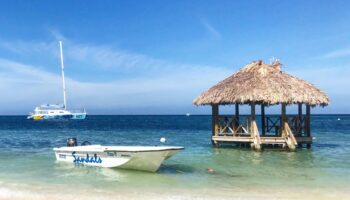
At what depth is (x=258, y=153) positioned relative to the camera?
2139 centimetres

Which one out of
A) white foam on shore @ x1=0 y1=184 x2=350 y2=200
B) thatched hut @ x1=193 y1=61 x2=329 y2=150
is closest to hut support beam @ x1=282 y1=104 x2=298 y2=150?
thatched hut @ x1=193 y1=61 x2=329 y2=150

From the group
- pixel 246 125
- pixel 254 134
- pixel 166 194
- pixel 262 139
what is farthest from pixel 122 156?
pixel 246 125

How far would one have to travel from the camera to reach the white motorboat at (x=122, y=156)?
48.6 ft

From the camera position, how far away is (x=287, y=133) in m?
22.1

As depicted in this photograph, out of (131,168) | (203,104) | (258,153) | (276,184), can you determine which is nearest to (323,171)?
(276,184)

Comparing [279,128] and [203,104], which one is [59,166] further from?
[279,128]

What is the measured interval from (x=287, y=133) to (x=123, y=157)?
9684 millimetres

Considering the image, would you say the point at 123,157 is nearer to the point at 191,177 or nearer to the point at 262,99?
the point at 191,177

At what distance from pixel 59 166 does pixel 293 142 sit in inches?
438

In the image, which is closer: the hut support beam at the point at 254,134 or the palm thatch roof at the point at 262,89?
the palm thatch roof at the point at 262,89

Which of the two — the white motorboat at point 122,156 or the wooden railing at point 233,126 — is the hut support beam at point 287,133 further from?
the white motorboat at point 122,156

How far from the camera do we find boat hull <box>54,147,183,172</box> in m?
14.8

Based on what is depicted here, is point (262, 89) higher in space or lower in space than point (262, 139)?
higher

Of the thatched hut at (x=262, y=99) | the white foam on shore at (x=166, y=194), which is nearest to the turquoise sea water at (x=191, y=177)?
the white foam on shore at (x=166, y=194)
